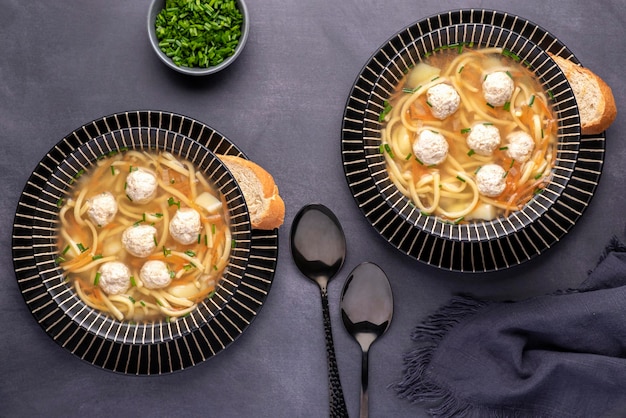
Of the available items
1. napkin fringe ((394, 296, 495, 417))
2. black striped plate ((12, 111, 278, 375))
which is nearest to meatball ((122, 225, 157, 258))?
black striped plate ((12, 111, 278, 375))

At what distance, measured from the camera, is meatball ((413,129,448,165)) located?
3.88 m

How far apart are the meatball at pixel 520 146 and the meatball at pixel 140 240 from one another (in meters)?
2.01

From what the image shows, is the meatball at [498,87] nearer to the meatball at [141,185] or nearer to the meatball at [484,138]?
the meatball at [484,138]

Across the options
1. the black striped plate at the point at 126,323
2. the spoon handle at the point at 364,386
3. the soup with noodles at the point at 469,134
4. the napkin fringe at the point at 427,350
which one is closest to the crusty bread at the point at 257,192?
the black striped plate at the point at 126,323

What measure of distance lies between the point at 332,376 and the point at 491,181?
147 cm

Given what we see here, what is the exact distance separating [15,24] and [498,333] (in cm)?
337

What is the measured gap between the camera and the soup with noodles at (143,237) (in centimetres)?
379

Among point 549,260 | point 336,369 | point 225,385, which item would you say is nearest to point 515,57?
point 549,260

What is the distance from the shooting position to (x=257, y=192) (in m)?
4.04

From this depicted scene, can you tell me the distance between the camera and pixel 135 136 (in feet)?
12.4

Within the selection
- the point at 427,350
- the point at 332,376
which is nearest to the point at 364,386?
the point at 332,376

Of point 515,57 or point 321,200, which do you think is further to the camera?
point 321,200

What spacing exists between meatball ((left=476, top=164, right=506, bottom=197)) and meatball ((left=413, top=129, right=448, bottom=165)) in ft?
0.76

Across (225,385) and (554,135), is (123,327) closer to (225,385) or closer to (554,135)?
(225,385)
